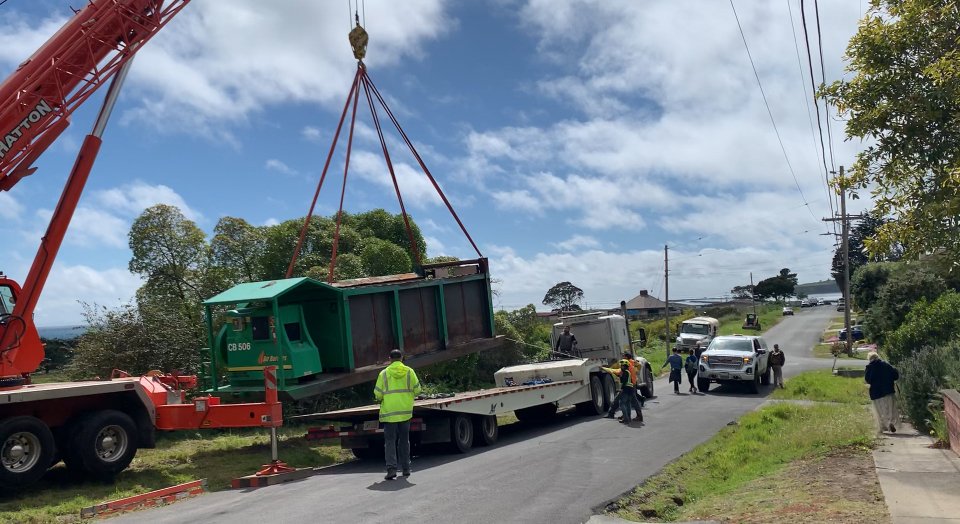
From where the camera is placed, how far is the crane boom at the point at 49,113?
1110cm

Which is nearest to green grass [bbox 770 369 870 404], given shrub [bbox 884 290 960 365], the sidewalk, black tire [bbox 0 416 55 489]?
shrub [bbox 884 290 960 365]

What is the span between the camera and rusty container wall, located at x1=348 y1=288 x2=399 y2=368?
1281cm

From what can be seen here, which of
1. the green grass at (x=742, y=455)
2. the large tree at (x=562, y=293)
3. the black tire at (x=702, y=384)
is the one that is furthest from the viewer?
the large tree at (x=562, y=293)

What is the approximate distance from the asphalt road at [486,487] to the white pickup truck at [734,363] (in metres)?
8.68

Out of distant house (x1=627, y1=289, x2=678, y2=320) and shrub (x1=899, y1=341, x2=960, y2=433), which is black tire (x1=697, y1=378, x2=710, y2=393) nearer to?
shrub (x1=899, y1=341, x2=960, y2=433)

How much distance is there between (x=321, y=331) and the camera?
1291cm

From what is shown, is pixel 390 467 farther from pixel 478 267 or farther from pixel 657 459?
pixel 478 267

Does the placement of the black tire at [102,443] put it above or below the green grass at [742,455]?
above

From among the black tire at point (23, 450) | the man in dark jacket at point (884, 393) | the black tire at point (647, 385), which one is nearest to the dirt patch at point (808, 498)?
the man in dark jacket at point (884, 393)

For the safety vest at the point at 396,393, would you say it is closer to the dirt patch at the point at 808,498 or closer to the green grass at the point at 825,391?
the dirt patch at the point at 808,498

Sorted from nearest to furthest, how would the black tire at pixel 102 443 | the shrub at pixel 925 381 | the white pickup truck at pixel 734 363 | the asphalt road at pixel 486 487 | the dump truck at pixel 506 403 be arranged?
the asphalt road at pixel 486 487 < the black tire at pixel 102 443 < the dump truck at pixel 506 403 < the shrub at pixel 925 381 < the white pickup truck at pixel 734 363

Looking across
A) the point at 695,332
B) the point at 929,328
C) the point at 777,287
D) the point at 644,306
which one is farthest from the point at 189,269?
the point at 777,287

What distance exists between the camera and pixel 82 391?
1035 centimetres

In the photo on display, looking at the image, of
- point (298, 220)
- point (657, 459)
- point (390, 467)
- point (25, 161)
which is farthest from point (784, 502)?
point (298, 220)
